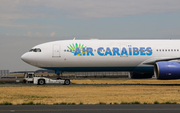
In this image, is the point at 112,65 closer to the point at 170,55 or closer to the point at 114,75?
the point at 170,55

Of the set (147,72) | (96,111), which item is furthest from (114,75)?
(96,111)

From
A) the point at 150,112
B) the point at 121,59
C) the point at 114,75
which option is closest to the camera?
the point at 150,112

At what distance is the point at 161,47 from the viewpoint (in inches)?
1435

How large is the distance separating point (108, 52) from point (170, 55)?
8145 mm

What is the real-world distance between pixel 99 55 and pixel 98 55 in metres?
0.13

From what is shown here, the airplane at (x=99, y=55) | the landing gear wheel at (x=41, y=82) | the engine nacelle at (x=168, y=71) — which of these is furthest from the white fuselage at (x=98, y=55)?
the engine nacelle at (x=168, y=71)

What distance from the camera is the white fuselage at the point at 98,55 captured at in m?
35.7

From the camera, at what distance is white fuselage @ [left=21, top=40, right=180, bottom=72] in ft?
117

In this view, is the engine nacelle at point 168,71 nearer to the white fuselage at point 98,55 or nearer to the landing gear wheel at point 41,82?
the white fuselage at point 98,55

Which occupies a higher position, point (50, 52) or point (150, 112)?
point (50, 52)

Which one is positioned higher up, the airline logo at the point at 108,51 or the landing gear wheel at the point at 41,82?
the airline logo at the point at 108,51

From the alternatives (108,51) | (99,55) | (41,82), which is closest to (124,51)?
(108,51)

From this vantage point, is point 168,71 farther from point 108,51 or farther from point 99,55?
point 99,55

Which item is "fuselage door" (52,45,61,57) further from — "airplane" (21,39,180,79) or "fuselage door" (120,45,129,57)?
"fuselage door" (120,45,129,57)
